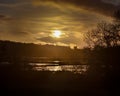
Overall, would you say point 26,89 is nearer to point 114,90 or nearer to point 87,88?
point 87,88

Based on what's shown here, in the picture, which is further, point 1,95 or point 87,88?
point 87,88

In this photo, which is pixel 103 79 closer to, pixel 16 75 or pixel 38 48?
pixel 16 75

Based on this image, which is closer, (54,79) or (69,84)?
(69,84)

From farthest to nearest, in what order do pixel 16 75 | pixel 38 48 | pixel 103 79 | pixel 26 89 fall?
pixel 38 48
pixel 16 75
pixel 103 79
pixel 26 89

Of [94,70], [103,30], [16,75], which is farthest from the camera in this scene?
[103,30]

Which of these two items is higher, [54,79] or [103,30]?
[103,30]

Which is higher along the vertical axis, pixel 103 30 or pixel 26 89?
pixel 103 30

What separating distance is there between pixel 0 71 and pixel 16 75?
5.41 feet

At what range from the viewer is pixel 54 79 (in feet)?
116

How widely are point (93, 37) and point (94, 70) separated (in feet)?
84.0

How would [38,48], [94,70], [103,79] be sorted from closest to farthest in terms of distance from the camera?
[103,79] → [94,70] → [38,48]

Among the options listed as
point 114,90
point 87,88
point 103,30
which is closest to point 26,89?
point 87,88


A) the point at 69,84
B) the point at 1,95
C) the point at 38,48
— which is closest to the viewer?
the point at 1,95

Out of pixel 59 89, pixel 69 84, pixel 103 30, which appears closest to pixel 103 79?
pixel 69 84
